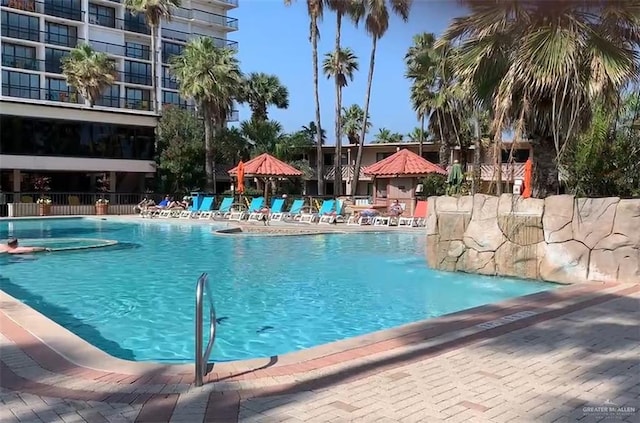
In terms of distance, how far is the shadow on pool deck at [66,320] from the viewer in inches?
254

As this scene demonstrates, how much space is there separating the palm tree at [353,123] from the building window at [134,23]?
21016 millimetres

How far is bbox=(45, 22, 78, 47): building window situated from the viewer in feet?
163

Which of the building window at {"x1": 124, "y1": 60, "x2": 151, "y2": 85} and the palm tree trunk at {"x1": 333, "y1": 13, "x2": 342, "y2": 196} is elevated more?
the building window at {"x1": 124, "y1": 60, "x2": 151, "y2": 85}

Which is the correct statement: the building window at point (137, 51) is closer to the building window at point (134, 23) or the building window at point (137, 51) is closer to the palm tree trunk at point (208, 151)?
the building window at point (134, 23)

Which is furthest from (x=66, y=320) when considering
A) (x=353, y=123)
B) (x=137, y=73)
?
(x=137, y=73)

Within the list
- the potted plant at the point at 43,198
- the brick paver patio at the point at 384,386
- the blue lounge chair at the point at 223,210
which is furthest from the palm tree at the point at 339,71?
the brick paver patio at the point at 384,386

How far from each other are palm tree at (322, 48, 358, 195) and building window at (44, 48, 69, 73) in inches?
942

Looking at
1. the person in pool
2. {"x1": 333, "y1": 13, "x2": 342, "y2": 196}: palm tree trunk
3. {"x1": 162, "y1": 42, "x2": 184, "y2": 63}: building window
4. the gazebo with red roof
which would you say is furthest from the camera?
{"x1": 162, "y1": 42, "x2": 184, "y2": 63}: building window

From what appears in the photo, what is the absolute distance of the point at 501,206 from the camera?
33.2ft

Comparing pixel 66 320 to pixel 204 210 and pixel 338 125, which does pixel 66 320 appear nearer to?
pixel 204 210

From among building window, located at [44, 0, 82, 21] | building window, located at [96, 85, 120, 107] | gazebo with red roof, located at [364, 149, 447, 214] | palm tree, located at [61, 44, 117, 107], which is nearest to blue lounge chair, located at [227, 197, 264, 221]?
gazebo with red roof, located at [364, 149, 447, 214]

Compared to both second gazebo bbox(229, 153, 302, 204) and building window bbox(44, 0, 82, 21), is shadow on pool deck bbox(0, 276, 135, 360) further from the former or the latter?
building window bbox(44, 0, 82, 21)

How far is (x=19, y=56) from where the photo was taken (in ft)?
159

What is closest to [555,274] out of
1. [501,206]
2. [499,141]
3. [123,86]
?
[501,206]
